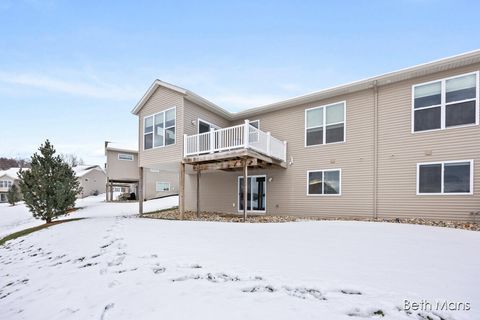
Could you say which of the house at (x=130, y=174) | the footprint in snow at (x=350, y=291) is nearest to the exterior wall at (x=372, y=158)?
the footprint in snow at (x=350, y=291)

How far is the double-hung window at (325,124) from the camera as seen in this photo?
10820 millimetres

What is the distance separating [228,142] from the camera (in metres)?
10.5

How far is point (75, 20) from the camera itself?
1477 centimetres

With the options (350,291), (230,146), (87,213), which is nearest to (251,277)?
(350,291)

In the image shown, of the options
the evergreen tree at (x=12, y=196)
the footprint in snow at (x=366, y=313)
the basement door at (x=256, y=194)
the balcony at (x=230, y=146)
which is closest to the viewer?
the footprint in snow at (x=366, y=313)

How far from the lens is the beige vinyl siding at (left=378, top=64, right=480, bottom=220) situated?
8195 millimetres

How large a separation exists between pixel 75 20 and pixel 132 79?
304 inches

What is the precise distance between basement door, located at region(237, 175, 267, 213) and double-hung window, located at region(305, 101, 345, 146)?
3142mm

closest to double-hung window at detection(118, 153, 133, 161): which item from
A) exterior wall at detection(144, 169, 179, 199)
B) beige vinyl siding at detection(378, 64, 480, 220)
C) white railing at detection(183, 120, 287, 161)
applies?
exterior wall at detection(144, 169, 179, 199)

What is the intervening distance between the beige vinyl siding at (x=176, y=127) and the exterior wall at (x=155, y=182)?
12925mm

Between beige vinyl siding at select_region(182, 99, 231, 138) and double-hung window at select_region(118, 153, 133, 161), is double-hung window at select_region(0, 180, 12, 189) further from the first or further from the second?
beige vinyl siding at select_region(182, 99, 231, 138)

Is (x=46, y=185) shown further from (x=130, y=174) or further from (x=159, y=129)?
(x=130, y=174)

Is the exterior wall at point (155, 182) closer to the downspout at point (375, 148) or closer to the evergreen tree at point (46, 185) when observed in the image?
the evergreen tree at point (46, 185)

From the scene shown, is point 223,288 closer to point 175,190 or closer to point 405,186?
point 405,186
